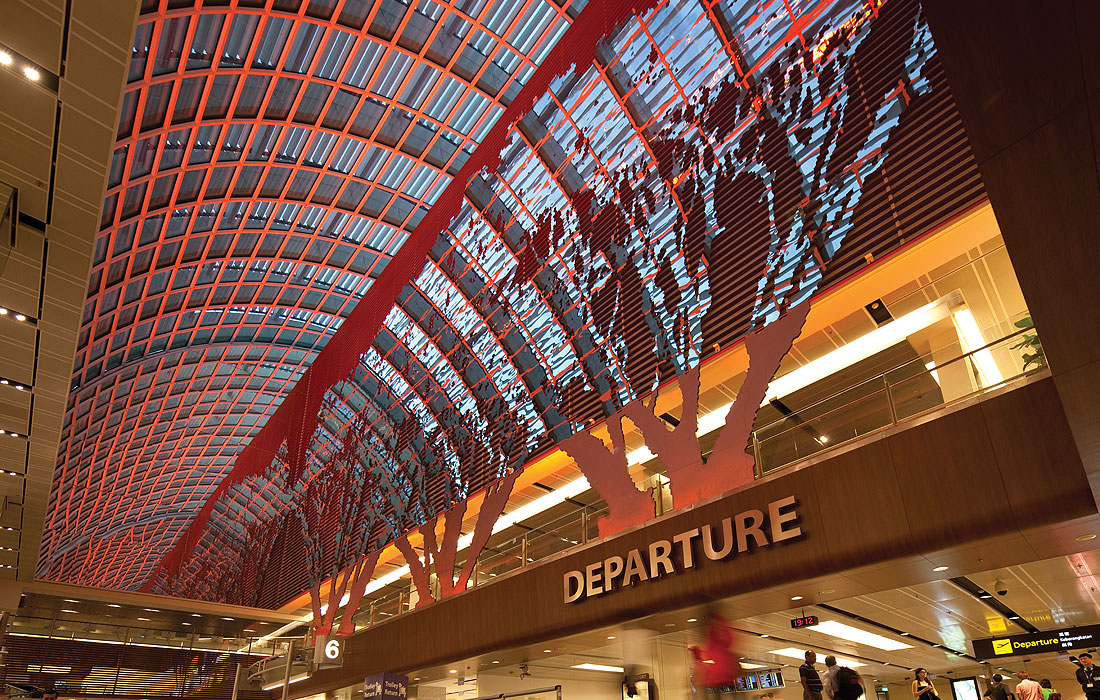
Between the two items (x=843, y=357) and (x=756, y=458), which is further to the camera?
(x=843, y=357)

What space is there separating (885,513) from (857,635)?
944 centimetres

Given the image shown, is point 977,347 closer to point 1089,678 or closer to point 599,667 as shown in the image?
point 1089,678

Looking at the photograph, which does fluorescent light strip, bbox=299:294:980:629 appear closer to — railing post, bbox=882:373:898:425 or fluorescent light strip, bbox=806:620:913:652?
railing post, bbox=882:373:898:425

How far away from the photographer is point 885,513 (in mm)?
8492

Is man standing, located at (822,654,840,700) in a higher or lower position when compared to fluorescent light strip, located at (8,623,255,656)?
lower

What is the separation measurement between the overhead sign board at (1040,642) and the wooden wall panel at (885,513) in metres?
6.01

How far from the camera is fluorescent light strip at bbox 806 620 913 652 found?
1471 centimetres

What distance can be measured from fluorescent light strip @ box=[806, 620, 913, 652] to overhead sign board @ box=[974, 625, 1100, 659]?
240 cm

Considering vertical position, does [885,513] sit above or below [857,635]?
above

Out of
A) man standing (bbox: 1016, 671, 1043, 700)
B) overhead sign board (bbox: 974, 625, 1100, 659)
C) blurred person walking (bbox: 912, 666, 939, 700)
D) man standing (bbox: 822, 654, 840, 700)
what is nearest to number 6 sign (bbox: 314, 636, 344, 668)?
man standing (bbox: 822, 654, 840, 700)

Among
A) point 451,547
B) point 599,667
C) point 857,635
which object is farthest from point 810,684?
point 451,547

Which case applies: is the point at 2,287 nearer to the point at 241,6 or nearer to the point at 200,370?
the point at 241,6

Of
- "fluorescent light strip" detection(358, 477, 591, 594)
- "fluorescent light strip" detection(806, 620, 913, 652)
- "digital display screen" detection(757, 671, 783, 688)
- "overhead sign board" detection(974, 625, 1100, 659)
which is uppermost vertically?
"fluorescent light strip" detection(358, 477, 591, 594)

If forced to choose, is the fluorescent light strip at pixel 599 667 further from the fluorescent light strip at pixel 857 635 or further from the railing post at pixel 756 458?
the railing post at pixel 756 458
